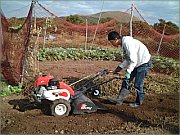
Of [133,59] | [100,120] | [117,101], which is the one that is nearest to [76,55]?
[117,101]

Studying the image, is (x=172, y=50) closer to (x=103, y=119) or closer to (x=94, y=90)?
(x=94, y=90)

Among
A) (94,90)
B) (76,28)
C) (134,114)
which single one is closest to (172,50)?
(76,28)

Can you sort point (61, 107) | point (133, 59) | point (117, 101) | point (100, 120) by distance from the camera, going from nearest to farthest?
point (100, 120) → point (61, 107) → point (133, 59) → point (117, 101)

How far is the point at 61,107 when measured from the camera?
5.38 metres

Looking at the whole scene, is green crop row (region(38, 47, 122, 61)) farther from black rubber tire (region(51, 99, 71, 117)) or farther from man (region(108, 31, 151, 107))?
black rubber tire (region(51, 99, 71, 117))

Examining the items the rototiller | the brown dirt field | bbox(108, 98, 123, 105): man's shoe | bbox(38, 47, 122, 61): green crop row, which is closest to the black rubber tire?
the rototiller

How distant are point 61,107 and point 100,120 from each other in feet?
2.45

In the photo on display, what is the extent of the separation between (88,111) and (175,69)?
4.63 meters

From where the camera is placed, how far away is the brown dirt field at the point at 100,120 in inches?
185

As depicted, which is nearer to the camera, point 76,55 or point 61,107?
point 61,107

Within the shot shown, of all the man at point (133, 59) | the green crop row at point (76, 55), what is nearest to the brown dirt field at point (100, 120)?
the man at point (133, 59)

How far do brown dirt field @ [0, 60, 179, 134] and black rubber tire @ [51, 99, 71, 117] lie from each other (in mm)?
103

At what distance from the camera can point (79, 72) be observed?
892 cm

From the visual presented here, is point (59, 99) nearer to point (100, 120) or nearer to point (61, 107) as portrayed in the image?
point (61, 107)
